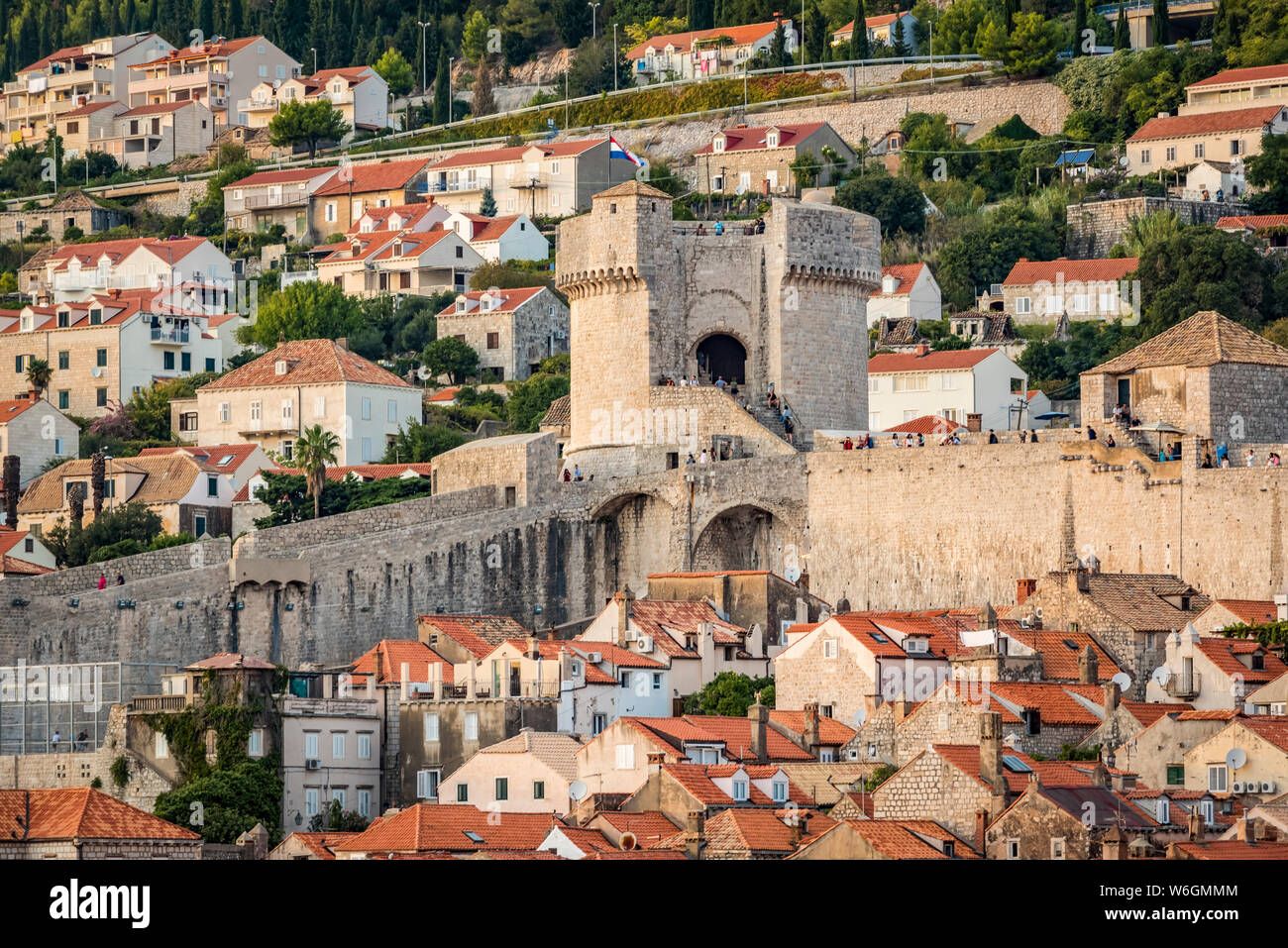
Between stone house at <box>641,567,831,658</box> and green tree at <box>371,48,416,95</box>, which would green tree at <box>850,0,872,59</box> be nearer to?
green tree at <box>371,48,416,95</box>

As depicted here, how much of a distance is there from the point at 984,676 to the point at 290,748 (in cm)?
1077

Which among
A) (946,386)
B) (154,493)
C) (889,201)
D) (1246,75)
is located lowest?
(154,493)

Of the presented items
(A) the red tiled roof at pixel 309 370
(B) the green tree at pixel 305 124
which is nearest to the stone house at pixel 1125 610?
(A) the red tiled roof at pixel 309 370

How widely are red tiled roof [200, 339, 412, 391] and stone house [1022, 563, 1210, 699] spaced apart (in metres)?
30.1

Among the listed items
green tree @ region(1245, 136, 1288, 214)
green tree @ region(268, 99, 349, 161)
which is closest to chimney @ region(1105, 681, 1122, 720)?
green tree @ region(1245, 136, 1288, 214)

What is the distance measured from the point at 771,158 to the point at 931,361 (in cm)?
2186

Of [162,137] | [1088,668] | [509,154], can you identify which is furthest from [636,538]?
[162,137]

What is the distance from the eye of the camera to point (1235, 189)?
80938 mm

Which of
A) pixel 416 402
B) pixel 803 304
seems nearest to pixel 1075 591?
pixel 803 304

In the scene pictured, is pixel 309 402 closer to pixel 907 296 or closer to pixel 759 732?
pixel 907 296

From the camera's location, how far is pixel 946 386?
224 ft

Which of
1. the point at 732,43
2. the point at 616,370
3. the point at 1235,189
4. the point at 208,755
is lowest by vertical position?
the point at 208,755
